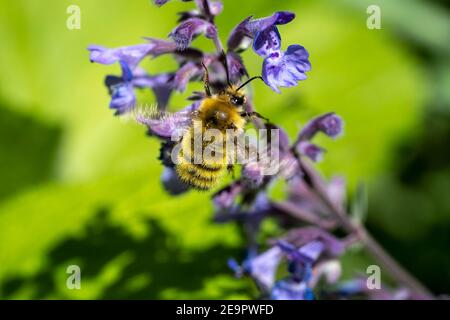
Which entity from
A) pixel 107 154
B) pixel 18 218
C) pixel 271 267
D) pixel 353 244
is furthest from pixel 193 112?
pixel 107 154

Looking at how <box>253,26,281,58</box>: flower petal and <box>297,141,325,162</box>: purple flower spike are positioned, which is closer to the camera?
<box>253,26,281,58</box>: flower petal

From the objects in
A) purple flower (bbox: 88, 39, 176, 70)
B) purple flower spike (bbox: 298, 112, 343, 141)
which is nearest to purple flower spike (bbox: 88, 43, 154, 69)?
purple flower (bbox: 88, 39, 176, 70)

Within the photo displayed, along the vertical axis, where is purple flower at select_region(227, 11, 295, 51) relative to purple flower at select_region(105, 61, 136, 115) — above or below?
above

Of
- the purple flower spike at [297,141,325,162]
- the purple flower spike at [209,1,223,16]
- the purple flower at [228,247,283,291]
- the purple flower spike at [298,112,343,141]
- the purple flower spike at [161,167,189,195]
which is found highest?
the purple flower spike at [209,1,223,16]

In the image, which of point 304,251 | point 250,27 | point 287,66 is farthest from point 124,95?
point 304,251

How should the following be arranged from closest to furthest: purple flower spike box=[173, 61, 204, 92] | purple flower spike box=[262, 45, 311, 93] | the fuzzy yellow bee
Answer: purple flower spike box=[262, 45, 311, 93] → the fuzzy yellow bee → purple flower spike box=[173, 61, 204, 92]

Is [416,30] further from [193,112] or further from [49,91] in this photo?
[193,112]

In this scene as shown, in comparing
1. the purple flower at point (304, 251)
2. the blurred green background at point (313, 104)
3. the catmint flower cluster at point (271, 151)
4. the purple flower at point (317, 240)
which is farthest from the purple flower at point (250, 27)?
the blurred green background at point (313, 104)

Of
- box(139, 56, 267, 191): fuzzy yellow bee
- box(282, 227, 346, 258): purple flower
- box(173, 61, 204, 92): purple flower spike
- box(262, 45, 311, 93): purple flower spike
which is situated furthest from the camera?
box(282, 227, 346, 258): purple flower

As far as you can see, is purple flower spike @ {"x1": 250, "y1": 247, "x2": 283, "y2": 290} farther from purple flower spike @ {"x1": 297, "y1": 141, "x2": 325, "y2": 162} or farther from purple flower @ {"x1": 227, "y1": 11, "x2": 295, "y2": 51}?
purple flower @ {"x1": 227, "y1": 11, "x2": 295, "y2": 51}
